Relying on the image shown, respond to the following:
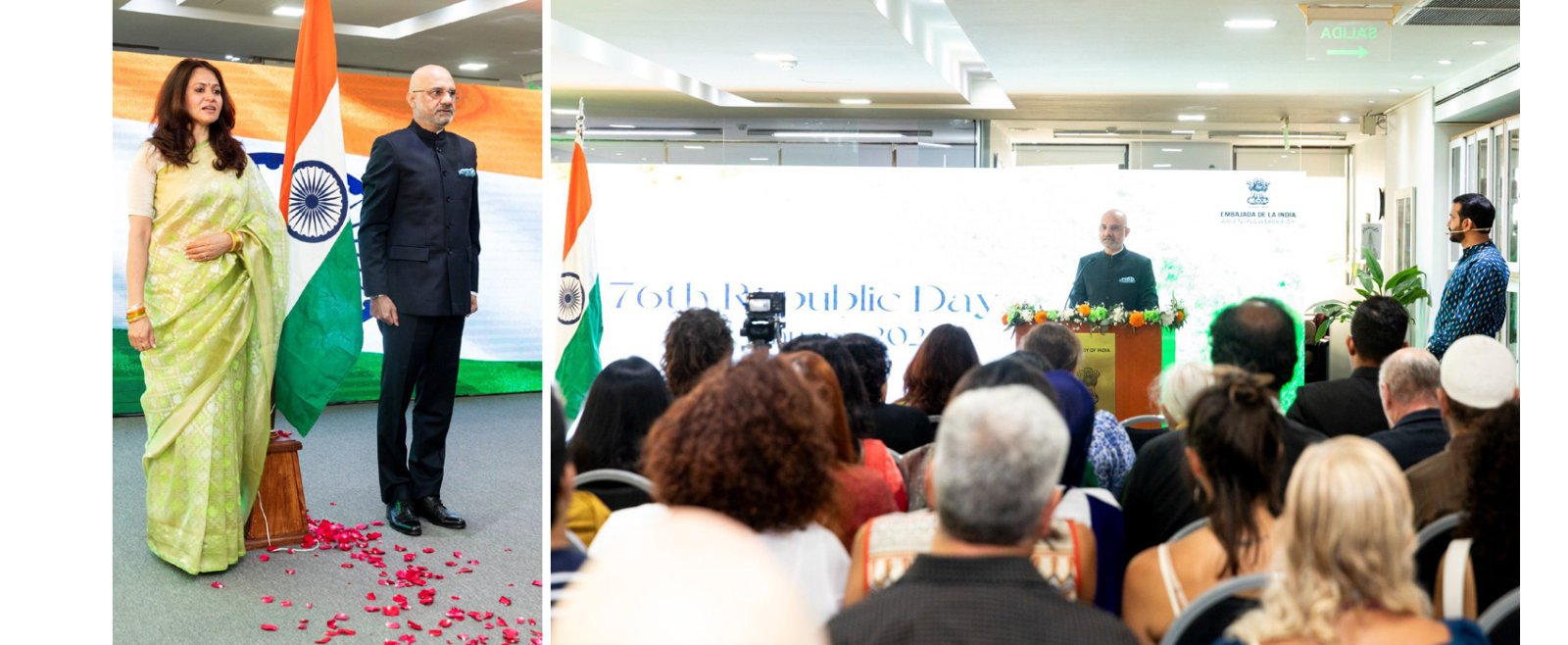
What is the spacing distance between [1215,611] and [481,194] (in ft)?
23.1

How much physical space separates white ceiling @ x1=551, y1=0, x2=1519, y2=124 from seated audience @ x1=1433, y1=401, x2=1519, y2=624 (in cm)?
58

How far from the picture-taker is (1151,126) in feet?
15.3

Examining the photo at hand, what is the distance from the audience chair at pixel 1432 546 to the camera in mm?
1884

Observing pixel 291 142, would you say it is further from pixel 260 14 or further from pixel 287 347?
pixel 260 14

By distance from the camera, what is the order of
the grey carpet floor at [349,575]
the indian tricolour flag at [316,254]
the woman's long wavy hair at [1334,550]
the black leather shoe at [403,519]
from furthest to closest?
the black leather shoe at [403,519] → the indian tricolour flag at [316,254] → the grey carpet floor at [349,575] → the woman's long wavy hair at [1334,550]

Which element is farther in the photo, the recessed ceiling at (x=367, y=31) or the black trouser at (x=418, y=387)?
the recessed ceiling at (x=367, y=31)

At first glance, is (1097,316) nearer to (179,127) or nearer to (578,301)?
(578,301)

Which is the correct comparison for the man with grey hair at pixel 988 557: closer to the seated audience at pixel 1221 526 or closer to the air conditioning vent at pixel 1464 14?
the seated audience at pixel 1221 526

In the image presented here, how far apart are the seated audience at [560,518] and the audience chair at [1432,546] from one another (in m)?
1.24

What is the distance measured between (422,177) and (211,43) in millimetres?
5814

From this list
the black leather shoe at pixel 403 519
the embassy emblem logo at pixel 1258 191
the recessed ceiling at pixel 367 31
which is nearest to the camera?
the embassy emblem logo at pixel 1258 191

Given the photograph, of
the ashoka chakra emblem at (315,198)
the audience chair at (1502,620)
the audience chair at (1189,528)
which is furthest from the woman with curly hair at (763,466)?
the ashoka chakra emblem at (315,198)

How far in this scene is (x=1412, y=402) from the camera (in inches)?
82.3

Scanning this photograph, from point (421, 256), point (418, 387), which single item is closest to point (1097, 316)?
point (421, 256)
